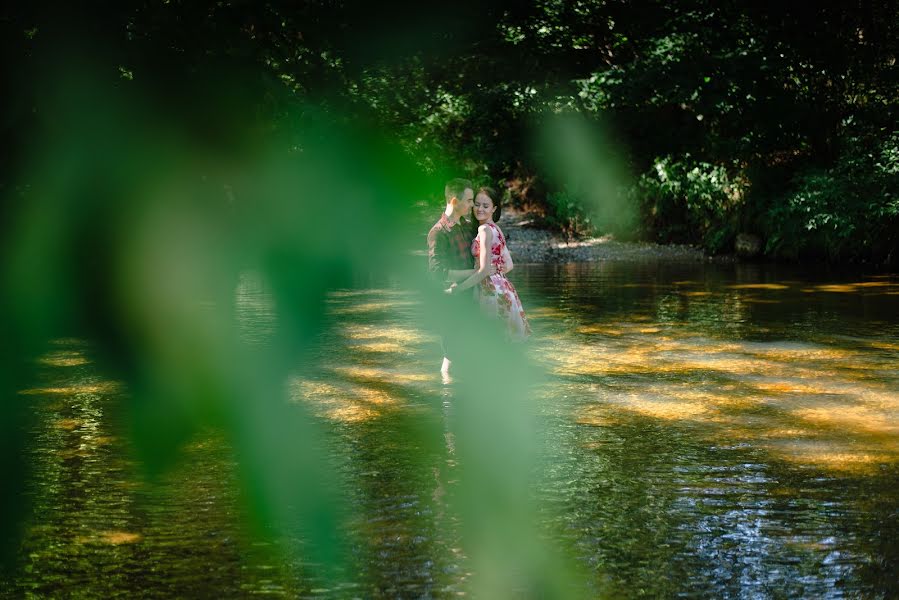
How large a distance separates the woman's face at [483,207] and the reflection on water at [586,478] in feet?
4.95

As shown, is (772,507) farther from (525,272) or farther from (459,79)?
(459,79)

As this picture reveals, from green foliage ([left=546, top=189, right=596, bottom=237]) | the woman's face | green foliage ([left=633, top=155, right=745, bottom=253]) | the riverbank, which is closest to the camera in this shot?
the woman's face

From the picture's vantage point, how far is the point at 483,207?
29.8 ft

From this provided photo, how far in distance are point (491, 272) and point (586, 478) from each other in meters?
3.69

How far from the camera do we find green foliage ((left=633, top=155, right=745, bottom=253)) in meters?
25.7

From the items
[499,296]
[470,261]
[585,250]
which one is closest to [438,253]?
[470,261]

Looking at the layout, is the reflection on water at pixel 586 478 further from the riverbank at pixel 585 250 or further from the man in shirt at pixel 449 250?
the riverbank at pixel 585 250

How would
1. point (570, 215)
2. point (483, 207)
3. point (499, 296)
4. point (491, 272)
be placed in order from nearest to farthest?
point (483, 207)
point (491, 272)
point (499, 296)
point (570, 215)

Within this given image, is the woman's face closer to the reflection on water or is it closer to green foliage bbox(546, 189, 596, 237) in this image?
the reflection on water

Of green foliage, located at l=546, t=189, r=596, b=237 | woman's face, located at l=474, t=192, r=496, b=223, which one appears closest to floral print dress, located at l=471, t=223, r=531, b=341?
woman's face, located at l=474, t=192, r=496, b=223

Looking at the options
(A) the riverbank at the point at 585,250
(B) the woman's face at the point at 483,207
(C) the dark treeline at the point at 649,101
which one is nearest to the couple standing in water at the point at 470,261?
(B) the woman's face at the point at 483,207

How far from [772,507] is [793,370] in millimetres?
4512

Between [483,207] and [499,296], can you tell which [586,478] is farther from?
[499,296]

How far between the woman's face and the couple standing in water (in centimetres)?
12
